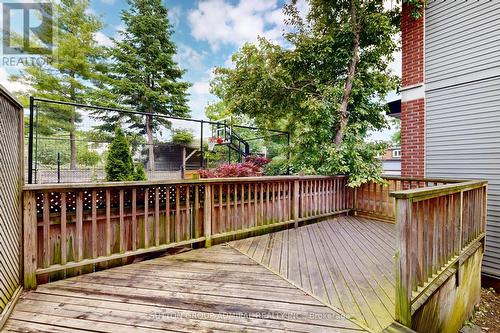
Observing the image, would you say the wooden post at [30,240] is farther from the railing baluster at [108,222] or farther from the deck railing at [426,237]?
the deck railing at [426,237]

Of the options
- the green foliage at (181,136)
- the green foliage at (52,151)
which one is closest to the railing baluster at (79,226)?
the green foliage at (52,151)

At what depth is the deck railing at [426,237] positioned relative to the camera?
172 cm

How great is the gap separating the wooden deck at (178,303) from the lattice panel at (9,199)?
0.77 ft

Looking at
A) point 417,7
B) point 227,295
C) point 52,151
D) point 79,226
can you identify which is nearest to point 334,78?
point 417,7

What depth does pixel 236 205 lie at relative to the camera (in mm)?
3611

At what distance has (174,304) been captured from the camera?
193cm

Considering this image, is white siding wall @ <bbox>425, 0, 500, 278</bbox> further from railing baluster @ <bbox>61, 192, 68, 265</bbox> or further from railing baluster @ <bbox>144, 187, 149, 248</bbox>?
railing baluster @ <bbox>61, 192, 68, 265</bbox>

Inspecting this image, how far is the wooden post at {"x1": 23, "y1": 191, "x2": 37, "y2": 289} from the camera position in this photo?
2121 millimetres

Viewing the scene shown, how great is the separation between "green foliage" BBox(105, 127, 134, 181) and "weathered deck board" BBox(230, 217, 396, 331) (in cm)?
248

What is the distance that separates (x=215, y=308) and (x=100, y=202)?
174 cm

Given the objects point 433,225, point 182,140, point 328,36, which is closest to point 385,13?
point 328,36

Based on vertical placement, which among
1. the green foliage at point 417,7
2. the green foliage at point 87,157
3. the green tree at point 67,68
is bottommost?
the green foliage at point 87,157

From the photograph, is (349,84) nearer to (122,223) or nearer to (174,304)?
(122,223)

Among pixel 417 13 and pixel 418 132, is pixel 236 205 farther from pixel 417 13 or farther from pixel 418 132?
pixel 417 13
